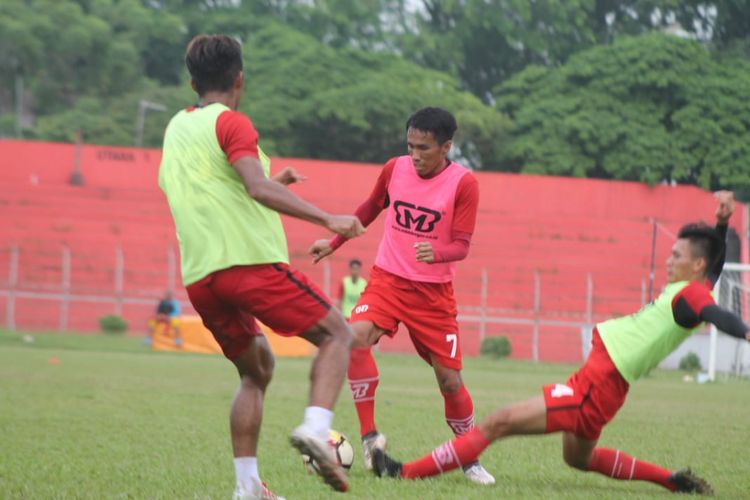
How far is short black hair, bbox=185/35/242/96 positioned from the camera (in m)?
5.57

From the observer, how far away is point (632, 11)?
4450 centimetres

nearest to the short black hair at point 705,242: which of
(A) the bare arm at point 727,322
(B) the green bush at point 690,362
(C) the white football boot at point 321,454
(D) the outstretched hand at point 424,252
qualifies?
(A) the bare arm at point 727,322

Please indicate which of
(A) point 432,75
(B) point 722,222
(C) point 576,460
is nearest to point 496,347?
(A) point 432,75

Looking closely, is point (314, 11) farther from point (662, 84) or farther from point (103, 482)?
point (103, 482)

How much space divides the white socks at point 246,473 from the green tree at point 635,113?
31966 mm

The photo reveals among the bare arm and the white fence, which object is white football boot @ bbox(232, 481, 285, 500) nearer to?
the bare arm

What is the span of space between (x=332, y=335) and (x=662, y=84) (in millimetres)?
34987

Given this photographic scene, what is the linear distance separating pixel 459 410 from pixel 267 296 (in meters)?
2.65

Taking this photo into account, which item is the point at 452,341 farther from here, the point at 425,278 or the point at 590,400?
the point at 590,400

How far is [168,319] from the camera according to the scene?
28.8 m

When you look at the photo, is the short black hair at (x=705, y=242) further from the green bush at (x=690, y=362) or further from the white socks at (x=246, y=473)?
the green bush at (x=690, y=362)

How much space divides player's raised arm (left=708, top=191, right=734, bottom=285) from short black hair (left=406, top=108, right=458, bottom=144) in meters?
1.81

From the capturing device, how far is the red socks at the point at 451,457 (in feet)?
21.8

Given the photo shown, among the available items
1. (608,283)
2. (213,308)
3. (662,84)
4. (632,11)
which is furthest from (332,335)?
(632,11)
